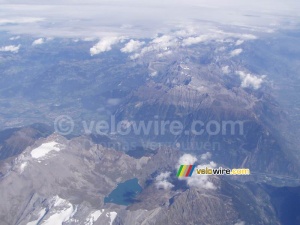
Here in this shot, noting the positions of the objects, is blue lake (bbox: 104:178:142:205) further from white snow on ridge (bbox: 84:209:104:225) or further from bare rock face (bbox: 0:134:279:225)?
white snow on ridge (bbox: 84:209:104:225)

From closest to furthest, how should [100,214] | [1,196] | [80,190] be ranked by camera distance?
[100,214]
[1,196]
[80,190]

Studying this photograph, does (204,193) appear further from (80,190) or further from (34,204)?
(34,204)

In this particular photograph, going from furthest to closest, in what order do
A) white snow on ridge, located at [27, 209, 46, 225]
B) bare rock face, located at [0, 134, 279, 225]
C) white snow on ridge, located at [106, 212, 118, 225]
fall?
bare rock face, located at [0, 134, 279, 225] → white snow on ridge, located at [27, 209, 46, 225] → white snow on ridge, located at [106, 212, 118, 225]

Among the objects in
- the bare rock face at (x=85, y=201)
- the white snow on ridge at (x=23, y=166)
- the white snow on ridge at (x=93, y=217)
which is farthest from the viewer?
the white snow on ridge at (x=23, y=166)

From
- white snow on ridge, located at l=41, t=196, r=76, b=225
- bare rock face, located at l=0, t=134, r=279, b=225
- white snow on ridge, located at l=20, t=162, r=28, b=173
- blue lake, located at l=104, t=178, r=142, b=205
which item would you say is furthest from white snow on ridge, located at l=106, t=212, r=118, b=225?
white snow on ridge, located at l=20, t=162, r=28, b=173

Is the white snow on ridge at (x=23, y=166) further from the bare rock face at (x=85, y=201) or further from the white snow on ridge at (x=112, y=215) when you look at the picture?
the white snow on ridge at (x=112, y=215)

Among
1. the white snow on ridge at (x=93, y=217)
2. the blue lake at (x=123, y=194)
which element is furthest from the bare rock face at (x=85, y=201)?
the blue lake at (x=123, y=194)

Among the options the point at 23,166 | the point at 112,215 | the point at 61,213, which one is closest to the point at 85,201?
the point at 61,213

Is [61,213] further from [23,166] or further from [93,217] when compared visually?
[23,166]

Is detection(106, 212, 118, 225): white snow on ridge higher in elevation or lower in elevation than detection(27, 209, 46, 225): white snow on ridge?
higher

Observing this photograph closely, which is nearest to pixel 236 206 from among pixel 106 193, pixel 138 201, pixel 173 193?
pixel 173 193

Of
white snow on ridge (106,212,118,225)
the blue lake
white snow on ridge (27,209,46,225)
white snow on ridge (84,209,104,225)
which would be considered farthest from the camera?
the blue lake
